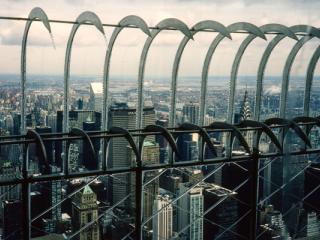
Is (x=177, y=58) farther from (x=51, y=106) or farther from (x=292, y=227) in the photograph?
(x=292, y=227)

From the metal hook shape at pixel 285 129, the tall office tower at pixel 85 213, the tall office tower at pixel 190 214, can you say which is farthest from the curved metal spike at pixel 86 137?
the metal hook shape at pixel 285 129

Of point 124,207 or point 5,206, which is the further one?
point 124,207

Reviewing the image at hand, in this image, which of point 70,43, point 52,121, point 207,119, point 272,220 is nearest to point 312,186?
point 272,220

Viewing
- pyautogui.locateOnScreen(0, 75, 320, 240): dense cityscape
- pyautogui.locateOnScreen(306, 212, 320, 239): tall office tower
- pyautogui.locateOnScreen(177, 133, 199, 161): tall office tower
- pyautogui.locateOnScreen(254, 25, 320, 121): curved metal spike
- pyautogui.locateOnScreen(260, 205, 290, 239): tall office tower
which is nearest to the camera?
pyautogui.locateOnScreen(260, 205, 290, 239): tall office tower

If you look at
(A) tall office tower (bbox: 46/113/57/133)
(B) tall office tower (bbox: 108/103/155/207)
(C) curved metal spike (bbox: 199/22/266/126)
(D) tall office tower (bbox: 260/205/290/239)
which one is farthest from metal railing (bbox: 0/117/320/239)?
(C) curved metal spike (bbox: 199/22/266/126)

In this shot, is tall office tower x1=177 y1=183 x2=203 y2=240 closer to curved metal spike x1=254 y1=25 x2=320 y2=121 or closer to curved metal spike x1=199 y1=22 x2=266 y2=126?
curved metal spike x1=199 y1=22 x2=266 y2=126

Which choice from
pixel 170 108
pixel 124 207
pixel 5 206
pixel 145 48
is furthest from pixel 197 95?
pixel 5 206

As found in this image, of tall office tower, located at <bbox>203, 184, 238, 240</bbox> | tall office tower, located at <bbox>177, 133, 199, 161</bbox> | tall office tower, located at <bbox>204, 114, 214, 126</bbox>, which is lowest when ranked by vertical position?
tall office tower, located at <bbox>203, 184, 238, 240</bbox>
